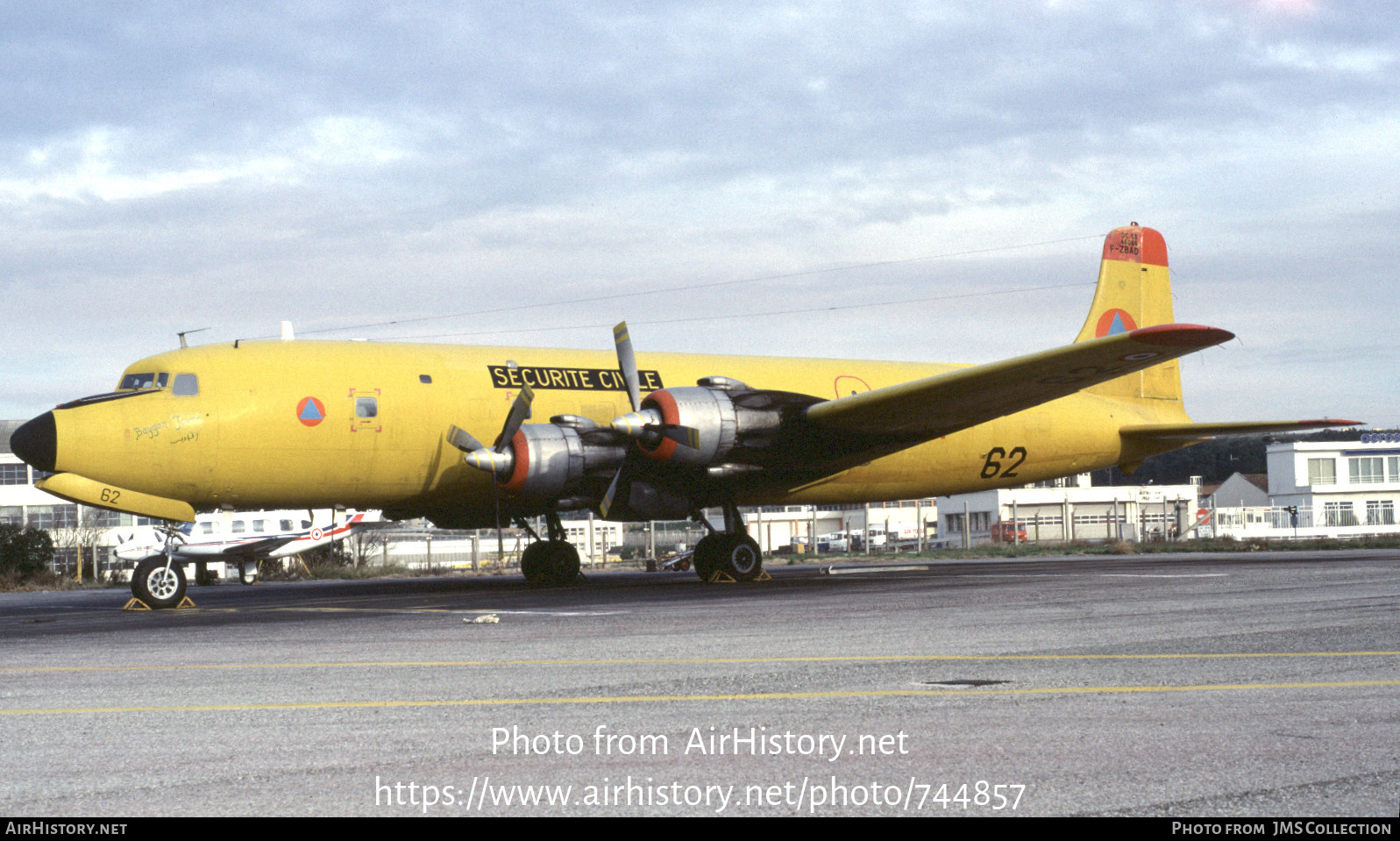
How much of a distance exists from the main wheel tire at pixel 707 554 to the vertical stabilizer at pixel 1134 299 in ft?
38.3

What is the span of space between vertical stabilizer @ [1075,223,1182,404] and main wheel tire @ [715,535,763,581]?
11.2 metres

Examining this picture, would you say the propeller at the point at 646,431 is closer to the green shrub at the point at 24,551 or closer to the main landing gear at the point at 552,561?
the main landing gear at the point at 552,561

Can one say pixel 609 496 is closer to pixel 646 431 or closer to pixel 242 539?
pixel 646 431

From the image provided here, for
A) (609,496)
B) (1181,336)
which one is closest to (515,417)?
(609,496)

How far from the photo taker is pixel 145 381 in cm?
2006

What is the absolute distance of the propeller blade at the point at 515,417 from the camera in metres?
20.8

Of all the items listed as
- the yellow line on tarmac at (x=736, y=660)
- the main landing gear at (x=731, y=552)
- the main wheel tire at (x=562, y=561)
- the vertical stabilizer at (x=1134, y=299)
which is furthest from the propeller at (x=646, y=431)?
the vertical stabilizer at (x=1134, y=299)

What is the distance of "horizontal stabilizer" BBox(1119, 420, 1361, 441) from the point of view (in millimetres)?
25438

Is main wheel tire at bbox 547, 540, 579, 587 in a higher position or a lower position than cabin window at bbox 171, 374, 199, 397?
lower

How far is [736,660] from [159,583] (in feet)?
42.2

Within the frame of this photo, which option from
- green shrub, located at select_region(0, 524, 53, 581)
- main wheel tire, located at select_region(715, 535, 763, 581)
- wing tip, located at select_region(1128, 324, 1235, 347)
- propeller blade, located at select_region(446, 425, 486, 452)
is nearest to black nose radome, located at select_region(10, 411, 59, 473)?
propeller blade, located at select_region(446, 425, 486, 452)

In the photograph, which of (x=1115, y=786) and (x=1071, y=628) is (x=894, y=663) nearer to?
(x=1071, y=628)

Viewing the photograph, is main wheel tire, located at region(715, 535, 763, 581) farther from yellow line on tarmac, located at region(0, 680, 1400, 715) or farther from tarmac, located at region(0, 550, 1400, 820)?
yellow line on tarmac, located at region(0, 680, 1400, 715)
